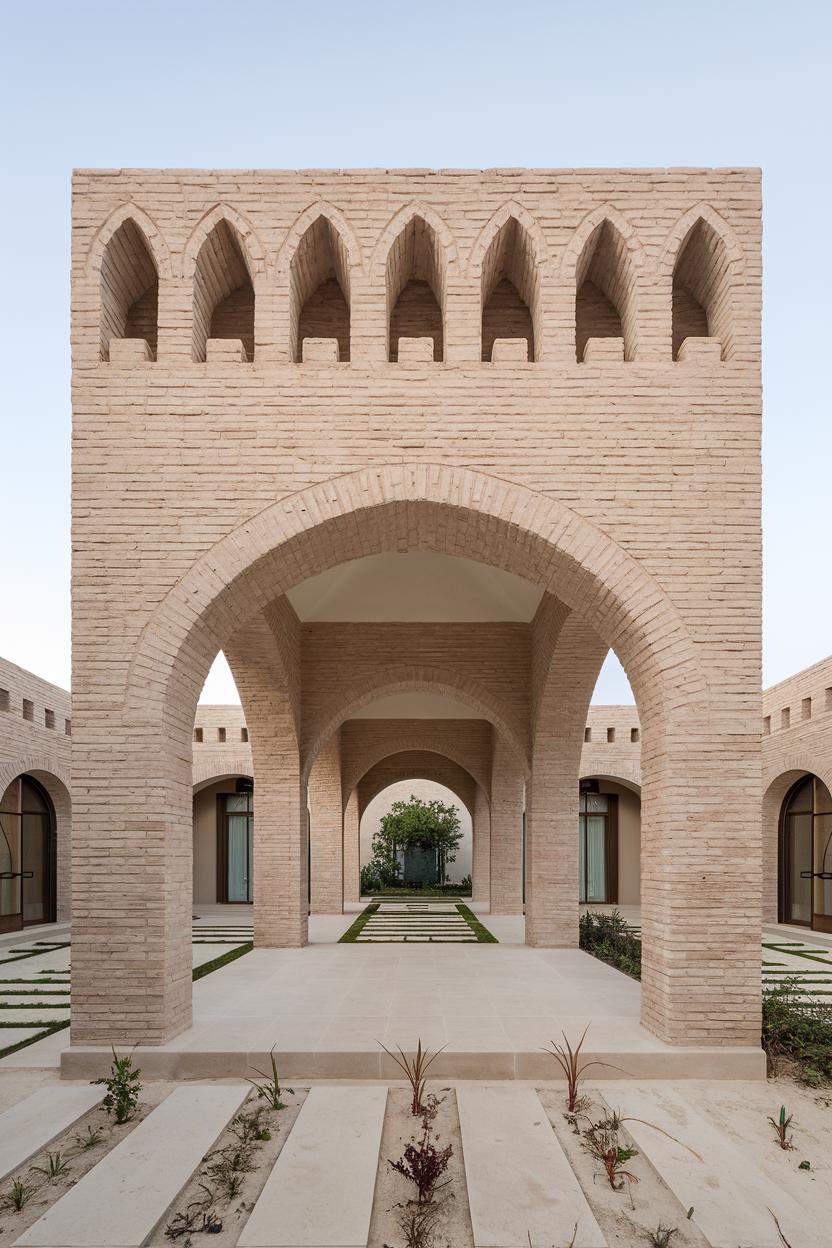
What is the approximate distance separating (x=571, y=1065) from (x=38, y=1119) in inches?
116

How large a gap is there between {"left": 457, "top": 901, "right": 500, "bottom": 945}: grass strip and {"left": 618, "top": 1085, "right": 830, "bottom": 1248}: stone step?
7.21m

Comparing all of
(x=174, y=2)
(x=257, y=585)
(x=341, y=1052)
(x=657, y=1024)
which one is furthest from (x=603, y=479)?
(x=174, y=2)

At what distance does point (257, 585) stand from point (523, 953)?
6.37m

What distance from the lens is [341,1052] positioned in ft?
19.5

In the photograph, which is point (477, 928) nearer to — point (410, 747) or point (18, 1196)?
point (410, 747)

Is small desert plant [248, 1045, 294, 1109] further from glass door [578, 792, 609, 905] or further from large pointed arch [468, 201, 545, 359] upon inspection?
glass door [578, 792, 609, 905]

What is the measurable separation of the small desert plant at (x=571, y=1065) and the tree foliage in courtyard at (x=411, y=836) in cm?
2075

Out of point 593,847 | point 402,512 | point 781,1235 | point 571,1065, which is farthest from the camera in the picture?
point 593,847

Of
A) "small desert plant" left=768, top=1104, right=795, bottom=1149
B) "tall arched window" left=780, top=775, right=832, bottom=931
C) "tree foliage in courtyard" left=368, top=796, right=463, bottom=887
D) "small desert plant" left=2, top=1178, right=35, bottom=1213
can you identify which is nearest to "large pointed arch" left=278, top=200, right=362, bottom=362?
"small desert plant" left=2, top=1178, right=35, bottom=1213

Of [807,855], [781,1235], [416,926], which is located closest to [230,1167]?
[781,1235]

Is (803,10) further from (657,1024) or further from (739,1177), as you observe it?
(739,1177)

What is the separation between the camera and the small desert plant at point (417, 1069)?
17.0 ft

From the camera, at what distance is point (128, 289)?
6.93m

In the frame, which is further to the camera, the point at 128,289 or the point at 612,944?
the point at 612,944
